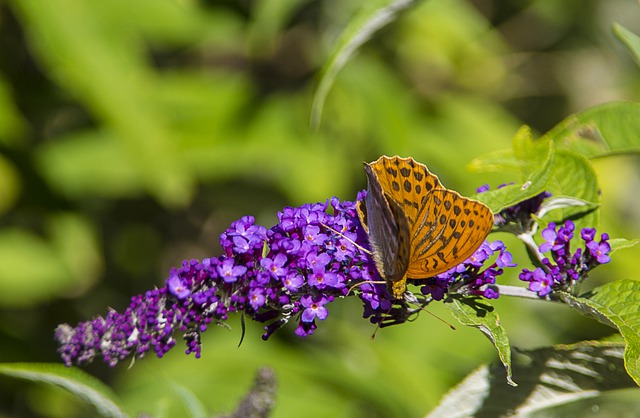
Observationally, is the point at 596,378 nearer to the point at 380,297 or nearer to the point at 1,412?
the point at 380,297

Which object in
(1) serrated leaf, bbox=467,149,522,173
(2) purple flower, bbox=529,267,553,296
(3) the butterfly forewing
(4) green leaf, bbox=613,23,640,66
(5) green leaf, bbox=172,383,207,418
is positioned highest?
(4) green leaf, bbox=613,23,640,66

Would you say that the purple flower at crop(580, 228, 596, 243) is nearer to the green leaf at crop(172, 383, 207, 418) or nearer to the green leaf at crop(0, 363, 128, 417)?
the green leaf at crop(172, 383, 207, 418)

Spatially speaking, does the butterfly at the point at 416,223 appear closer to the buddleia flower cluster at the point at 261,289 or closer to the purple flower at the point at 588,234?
the buddleia flower cluster at the point at 261,289

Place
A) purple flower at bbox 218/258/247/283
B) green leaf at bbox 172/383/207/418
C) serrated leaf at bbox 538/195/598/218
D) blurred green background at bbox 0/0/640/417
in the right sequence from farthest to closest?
blurred green background at bbox 0/0/640/417 < green leaf at bbox 172/383/207/418 < serrated leaf at bbox 538/195/598/218 < purple flower at bbox 218/258/247/283

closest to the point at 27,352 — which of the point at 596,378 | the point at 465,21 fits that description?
the point at 596,378

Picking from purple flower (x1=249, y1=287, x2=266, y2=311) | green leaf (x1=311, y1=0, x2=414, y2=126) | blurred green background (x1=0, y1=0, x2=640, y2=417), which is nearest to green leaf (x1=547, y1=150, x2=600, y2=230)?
green leaf (x1=311, y1=0, x2=414, y2=126)

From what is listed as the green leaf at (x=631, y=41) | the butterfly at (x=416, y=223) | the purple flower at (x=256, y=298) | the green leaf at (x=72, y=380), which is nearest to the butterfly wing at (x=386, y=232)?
the butterfly at (x=416, y=223)

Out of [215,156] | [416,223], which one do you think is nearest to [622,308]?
[416,223]
